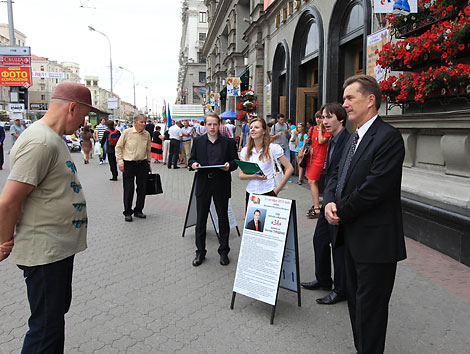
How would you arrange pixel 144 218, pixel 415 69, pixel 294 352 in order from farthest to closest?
pixel 144 218 → pixel 415 69 → pixel 294 352

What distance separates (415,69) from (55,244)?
6006 millimetres

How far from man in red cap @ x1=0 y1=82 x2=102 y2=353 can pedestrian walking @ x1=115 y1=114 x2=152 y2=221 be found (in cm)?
513

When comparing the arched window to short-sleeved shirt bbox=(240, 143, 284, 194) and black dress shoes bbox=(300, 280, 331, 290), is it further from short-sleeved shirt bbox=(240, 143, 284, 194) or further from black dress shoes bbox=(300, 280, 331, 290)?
black dress shoes bbox=(300, 280, 331, 290)

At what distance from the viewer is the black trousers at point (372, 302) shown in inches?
103

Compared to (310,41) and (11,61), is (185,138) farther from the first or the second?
(11,61)

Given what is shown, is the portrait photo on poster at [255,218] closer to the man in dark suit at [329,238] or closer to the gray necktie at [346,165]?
the man in dark suit at [329,238]

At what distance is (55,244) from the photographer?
234 centimetres

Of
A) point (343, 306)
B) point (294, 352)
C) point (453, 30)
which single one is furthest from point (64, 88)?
point (453, 30)

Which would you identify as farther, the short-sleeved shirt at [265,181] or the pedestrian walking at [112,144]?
the pedestrian walking at [112,144]

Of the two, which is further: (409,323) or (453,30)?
(453,30)

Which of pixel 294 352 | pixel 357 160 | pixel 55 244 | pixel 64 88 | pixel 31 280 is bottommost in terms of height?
pixel 294 352

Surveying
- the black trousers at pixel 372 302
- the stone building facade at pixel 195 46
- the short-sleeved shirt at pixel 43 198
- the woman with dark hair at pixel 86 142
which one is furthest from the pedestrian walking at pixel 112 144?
the stone building facade at pixel 195 46

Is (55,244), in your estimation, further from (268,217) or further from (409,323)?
(409,323)

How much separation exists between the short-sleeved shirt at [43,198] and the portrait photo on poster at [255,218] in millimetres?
1904
